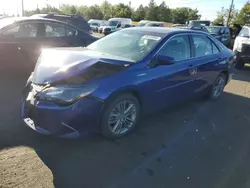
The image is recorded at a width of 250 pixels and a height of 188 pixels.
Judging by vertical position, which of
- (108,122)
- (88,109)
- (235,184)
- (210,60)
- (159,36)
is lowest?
(235,184)

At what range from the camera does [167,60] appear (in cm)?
379

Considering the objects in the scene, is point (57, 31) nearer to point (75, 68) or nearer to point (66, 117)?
point (75, 68)

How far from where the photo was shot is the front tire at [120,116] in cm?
337

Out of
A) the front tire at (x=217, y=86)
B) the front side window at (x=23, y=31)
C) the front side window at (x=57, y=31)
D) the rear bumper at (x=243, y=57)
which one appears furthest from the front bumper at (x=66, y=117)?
the rear bumper at (x=243, y=57)

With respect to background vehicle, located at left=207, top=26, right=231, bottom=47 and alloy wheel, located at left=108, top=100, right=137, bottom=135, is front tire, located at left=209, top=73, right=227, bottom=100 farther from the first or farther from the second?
background vehicle, located at left=207, top=26, right=231, bottom=47

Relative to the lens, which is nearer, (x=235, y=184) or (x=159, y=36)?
(x=235, y=184)

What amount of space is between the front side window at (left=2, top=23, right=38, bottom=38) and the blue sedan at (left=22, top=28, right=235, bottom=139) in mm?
2171

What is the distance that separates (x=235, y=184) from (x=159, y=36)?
7.97 ft

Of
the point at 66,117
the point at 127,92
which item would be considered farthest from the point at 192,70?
the point at 66,117

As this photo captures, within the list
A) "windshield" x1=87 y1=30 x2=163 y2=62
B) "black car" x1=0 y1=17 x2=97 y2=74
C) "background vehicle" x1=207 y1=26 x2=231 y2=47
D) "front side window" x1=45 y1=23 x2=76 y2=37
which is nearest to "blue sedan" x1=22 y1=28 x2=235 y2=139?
"windshield" x1=87 y1=30 x2=163 y2=62

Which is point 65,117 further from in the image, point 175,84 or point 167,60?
point 175,84

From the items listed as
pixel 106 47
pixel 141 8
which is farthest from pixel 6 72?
pixel 141 8

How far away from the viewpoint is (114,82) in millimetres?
3287

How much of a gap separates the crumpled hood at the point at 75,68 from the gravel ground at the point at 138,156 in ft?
2.83
